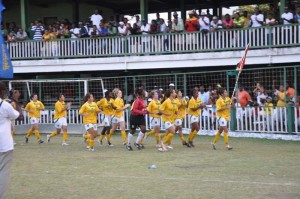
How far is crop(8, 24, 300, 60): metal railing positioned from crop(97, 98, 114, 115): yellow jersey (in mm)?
5952

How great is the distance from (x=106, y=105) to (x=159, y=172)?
688 centimetres

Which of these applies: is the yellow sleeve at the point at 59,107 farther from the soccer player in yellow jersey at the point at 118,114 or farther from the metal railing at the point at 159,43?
the metal railing at the point at 159,43

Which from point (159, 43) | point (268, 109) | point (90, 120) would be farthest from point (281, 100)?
point (159, 43)

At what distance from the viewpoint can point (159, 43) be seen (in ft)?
77.9

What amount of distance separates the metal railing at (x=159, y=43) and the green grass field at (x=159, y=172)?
5628 mm

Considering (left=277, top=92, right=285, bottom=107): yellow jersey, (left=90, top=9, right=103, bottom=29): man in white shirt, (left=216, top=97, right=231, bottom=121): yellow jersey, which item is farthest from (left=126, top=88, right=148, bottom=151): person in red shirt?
(left=90, top=9, right=103, bottom=29): man in white shirt

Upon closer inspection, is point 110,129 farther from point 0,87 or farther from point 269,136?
point 0,87

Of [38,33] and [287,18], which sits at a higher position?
[38,33]

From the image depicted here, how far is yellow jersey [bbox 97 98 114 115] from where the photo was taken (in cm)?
1822

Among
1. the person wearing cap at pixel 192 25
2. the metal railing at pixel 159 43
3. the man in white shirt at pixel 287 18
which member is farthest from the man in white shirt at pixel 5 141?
the person wearing cap at pixel 192 25

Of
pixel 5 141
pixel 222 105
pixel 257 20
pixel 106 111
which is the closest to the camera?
pixel 5 141

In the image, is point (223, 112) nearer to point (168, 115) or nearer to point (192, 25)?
point (168, 115)

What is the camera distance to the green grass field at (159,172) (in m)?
9.48

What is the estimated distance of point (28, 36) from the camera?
88.6ft
